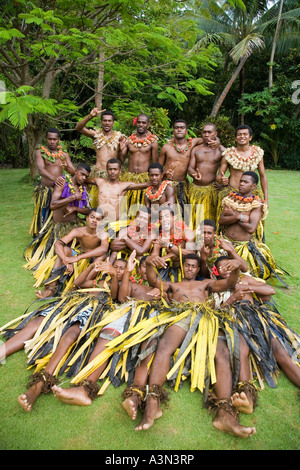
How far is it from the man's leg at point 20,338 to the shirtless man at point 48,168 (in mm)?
2204

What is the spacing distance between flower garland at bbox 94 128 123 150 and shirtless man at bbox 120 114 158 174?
13 cm

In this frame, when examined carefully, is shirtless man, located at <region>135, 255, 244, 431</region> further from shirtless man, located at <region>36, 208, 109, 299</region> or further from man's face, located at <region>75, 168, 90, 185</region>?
man's face, located at <region>75, 168, 90, 185</region>

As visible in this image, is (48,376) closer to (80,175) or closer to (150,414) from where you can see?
(150,414)

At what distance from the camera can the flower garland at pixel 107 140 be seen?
4387mm

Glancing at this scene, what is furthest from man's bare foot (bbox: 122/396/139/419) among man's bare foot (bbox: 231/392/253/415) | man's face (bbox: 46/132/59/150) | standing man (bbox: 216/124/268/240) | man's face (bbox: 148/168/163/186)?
man's face (bbox: 46/132/59/150)

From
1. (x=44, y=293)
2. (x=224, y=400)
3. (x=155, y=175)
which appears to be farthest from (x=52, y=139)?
(x=224, y=400)

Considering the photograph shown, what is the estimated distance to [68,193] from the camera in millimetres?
3871

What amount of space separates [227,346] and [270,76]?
1293 centimetres

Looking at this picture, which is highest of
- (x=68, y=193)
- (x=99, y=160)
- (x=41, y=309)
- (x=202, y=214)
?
(x=99, y=160)

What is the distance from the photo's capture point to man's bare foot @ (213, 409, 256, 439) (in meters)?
1.68

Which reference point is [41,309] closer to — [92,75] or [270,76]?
[92,75]

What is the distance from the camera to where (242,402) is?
6.00 feet

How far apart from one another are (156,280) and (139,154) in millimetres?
2223

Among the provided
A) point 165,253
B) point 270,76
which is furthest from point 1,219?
point 270,76
